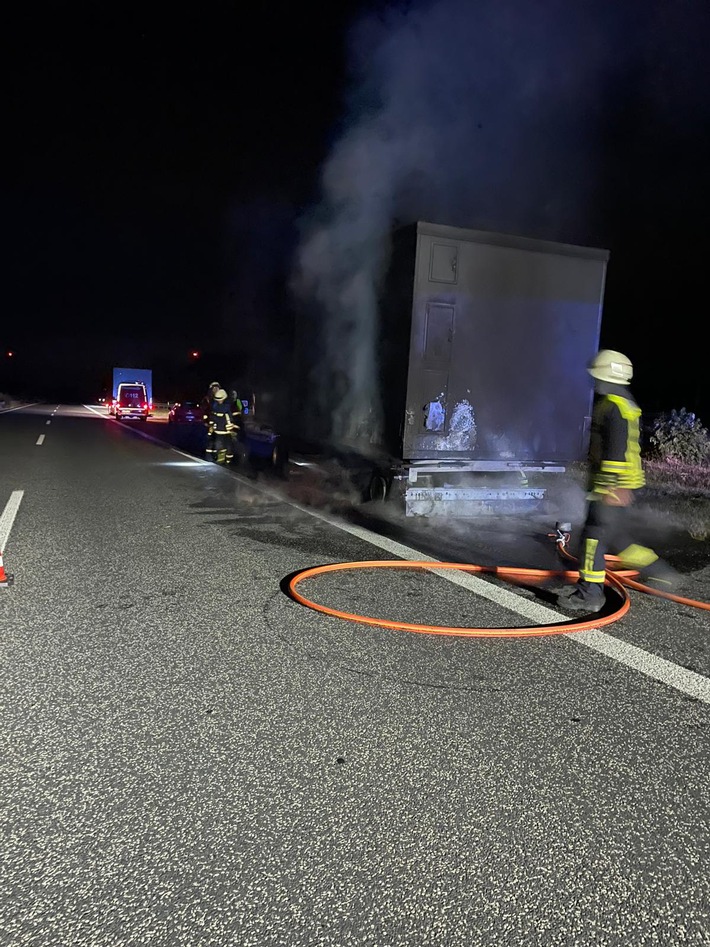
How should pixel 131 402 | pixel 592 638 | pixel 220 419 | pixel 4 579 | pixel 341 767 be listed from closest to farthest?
pixel 341 767
pixel 592 638
pixel 4 579
pixel 220 419
pixel 131 402

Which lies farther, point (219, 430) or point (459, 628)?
point (219, 430)

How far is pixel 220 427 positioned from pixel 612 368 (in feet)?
30.6

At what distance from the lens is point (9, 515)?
790 cm

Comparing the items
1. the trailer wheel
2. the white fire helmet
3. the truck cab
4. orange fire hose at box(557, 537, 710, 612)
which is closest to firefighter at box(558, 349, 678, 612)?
the white fire helmet

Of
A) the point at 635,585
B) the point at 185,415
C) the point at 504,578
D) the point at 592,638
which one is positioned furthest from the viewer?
the point at 185,415

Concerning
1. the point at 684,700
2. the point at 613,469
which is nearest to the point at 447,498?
the point at 613,469

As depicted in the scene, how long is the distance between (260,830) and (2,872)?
77 centimetres

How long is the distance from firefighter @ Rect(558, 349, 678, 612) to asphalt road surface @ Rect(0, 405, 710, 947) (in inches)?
12.2

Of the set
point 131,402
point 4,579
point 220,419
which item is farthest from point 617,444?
point 131,402

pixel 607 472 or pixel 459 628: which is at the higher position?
pixel 607 472

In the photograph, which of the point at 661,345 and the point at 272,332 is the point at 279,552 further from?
the point at 661,345

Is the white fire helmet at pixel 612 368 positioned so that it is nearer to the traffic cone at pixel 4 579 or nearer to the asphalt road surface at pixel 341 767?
the asphalt road surface at pixel 341 767

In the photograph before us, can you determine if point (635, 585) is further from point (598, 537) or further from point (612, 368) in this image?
point (612, 368)

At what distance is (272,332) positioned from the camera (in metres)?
12.0
